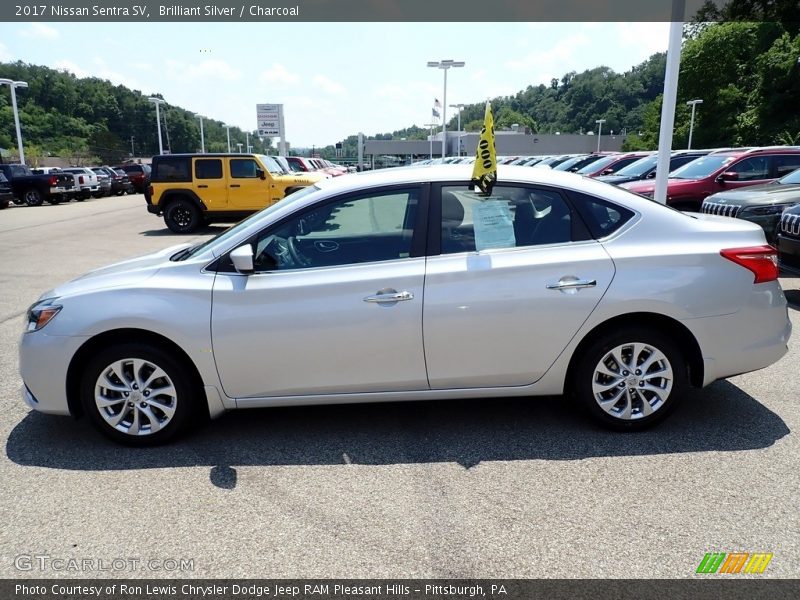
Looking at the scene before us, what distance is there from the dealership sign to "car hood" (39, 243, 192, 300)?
4738cm

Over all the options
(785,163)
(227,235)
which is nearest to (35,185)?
(227,235)

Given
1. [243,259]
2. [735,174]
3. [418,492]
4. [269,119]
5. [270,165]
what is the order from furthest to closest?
[269,119] → [270,165] → [735,174] → [243,259] → [418,492]

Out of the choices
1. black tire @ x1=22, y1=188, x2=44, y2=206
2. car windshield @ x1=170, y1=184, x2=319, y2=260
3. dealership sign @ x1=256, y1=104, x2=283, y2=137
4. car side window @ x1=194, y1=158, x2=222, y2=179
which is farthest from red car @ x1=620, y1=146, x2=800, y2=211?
dealership sign @ x1=256, y1=104, x2=283, y2=137

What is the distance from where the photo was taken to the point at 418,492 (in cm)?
328

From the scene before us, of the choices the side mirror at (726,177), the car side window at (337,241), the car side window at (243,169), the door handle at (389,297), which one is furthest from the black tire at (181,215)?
the door handle at (389,297)

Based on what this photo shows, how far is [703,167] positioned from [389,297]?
10.5 metres

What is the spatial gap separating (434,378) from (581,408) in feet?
3.38

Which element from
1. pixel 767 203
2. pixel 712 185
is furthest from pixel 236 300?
pixel 712 185

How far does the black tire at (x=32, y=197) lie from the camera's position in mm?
26469

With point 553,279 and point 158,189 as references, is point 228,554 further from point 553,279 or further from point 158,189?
point 158,189

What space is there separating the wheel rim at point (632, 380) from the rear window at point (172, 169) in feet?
48.2

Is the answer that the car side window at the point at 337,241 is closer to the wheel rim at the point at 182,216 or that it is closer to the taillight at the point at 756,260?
the taillight at the point at 756,260

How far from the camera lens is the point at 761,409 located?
4.25 meters

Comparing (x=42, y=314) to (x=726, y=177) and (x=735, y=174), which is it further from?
(x=735, y=174)
